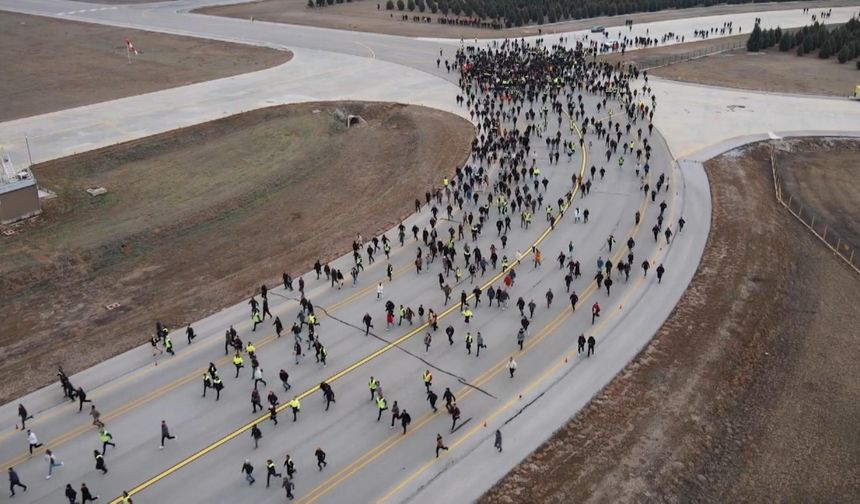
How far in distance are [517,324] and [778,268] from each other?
15.7 m

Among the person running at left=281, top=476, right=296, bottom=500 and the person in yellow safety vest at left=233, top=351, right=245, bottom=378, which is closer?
the person running at left=281, top=476, right=296, bottom=500

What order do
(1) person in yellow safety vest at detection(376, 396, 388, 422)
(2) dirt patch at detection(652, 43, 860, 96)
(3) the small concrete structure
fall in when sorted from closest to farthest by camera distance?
(1) person in yellow safety vest at detection(376, 396, 388, 422) < (3) the small concrete structure < (2) dirt patch at detection(652, 43, 860, 96)

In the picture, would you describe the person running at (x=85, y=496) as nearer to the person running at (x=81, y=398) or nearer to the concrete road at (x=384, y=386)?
the concrete road at (x=384, y=386)

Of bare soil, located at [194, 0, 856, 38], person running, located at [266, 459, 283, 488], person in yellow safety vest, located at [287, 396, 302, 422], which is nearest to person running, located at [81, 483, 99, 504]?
person running, located at [266, 459, 283, 488]

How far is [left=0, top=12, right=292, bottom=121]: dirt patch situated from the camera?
7306cm

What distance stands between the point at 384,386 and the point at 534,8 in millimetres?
101372

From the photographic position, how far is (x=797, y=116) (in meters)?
66.2

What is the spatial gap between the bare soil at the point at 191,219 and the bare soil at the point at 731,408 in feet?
58.8

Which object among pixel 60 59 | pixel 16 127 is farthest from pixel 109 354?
pixel 60 59

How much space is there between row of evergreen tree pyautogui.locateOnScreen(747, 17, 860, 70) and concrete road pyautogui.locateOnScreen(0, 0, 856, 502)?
60.7 m

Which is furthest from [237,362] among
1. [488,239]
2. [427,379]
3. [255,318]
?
[488,239]

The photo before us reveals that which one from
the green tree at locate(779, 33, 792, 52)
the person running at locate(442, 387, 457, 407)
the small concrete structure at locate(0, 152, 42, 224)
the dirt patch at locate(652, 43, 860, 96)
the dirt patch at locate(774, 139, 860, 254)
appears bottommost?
the person running at locate(442, 387, 457, 407)

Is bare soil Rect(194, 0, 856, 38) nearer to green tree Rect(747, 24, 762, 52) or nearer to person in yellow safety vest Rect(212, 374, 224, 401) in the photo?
green tree Rect(747, 24, 762, 52)

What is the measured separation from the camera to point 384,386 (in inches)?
1049
